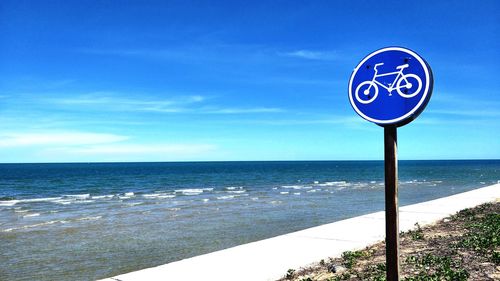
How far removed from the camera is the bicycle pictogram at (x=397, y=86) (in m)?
2.88

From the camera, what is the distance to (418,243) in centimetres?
742

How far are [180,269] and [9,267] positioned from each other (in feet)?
16.4

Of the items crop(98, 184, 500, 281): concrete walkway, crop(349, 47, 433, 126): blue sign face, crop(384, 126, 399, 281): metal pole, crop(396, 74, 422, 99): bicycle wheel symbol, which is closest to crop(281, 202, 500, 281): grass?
crop(98, 184, 500, 281): concrete walkway

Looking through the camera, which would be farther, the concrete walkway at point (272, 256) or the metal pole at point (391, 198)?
the concrete walkway at point (272, 256)

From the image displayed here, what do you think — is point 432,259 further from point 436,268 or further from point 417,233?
point 417,233

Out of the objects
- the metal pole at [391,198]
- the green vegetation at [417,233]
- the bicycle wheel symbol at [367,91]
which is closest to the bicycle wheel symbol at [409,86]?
the bicycle wheel symbol at [367,91]

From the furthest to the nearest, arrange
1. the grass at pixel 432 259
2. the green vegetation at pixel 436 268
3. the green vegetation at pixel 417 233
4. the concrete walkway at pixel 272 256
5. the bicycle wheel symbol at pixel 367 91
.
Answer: the green vegetation at pixel 417 233
the concrete walkway at pixel 272 256
the grass at pixel 432 259
the green vegetation at pixel 436 268
the bicycle wheel symbol at pixel 367 91

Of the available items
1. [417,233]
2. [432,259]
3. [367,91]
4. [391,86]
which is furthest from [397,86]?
[417,233]

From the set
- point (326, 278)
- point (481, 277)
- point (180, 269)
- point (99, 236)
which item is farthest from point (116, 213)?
point (481, 277)

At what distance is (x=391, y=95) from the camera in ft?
9.75

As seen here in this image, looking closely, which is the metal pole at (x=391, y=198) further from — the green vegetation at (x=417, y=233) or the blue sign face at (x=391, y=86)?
the green vegetation at (x=417, y=233)

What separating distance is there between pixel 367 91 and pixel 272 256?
14.4ft

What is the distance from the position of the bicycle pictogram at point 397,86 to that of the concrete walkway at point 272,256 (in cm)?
335

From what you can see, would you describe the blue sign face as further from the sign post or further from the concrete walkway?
the concrete walkway
